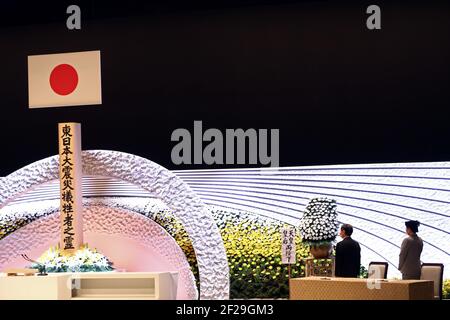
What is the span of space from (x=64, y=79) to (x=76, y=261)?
2.28 meters

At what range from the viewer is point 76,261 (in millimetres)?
8742

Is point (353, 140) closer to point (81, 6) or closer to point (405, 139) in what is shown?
point (405, 139)

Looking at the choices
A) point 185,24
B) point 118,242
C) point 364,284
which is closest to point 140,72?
point 185,24

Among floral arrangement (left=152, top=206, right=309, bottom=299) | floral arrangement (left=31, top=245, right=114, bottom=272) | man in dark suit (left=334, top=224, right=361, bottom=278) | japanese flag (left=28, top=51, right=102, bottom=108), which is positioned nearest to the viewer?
man in dark suit (left=334, top=224, right=361, bottom=278)

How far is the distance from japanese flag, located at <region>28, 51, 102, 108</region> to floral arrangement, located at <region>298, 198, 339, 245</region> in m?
2.89

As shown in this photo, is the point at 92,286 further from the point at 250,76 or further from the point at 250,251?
the point at 250,76

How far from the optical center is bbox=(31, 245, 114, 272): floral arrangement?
867cm

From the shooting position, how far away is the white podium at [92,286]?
7645 millimetres

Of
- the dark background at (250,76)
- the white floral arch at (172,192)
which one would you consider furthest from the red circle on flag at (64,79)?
the white floral arch at (172,192)

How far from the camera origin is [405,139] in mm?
8406

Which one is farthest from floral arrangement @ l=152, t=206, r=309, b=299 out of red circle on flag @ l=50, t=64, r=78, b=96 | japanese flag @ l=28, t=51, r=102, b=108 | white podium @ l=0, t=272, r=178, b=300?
red circle on flag @ l=50, t=64, r=78, b=96

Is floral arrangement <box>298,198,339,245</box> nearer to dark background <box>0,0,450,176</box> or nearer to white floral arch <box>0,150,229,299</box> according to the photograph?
dark background <box>0,0,450,176</box>

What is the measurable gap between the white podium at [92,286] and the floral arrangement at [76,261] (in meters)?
0.65

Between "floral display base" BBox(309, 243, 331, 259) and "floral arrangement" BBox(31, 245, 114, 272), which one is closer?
"floral display base" BBox(309, 243, 331, 259)
